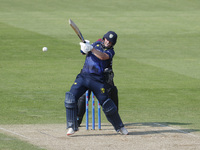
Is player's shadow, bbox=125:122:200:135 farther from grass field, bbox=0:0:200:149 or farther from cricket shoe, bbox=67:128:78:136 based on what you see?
cricket shoe, bbox=67:128:78:136

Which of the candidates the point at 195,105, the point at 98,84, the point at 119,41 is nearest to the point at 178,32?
the point at 119,41

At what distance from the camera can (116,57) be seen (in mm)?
24141

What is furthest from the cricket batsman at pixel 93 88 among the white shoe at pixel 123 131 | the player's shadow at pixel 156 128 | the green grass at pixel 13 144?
→ the green grass at pixel 13 144

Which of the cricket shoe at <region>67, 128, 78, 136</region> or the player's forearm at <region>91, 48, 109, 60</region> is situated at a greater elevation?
the player's forearm at <region>91, 48, 109, 60</region>

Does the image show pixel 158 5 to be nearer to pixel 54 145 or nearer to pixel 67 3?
pixel 67 3

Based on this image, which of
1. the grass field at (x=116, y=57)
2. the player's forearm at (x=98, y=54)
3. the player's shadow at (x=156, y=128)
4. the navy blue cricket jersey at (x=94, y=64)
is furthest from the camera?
the grass field at (x=116, y=57)

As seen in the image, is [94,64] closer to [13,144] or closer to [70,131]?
[70,131]

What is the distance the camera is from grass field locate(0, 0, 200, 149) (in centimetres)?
1445

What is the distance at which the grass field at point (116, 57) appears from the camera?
14.5 meters

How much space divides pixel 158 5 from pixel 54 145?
1353 inches

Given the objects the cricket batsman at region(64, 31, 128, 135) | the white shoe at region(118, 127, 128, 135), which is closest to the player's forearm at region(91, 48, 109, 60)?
the cricket batsman at region(64, 31, 128, 135)

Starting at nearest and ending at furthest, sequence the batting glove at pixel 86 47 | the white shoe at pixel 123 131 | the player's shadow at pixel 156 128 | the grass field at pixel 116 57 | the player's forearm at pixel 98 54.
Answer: the batting glove at pixel 86 47 → the player's forearm at pixel 98 54 → the white shoe at pixel 123 131 → the player's shadow at pixel 156 128 → the grass field at pixel 116 57

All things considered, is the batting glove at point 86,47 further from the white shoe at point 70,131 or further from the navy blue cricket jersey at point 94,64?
the white shoe at point 70,131

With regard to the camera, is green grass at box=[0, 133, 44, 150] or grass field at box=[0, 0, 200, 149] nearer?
green grass at box=[0, 133, 44, 150]
